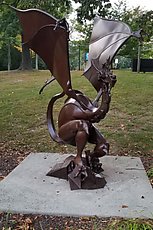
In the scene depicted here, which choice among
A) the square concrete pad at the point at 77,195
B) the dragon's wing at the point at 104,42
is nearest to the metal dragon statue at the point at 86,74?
the dragon's wing at the point at 104,42

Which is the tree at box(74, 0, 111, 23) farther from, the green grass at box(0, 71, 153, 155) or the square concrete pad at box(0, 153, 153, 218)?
the square concrete pad at box(0, 153, 153, 218)

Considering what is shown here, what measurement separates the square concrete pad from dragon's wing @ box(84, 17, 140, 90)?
111 centimetres

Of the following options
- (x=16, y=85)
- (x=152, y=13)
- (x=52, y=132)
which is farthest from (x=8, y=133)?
(x=16, y=85)

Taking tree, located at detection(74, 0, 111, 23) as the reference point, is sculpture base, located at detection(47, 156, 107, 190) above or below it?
below

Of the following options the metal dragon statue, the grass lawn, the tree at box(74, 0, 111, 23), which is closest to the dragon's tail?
the metal dragon statue

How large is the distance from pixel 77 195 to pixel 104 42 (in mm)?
1718

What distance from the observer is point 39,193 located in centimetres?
342

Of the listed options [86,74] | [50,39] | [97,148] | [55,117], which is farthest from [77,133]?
[55,117]

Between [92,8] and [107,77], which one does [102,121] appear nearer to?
[92,8]

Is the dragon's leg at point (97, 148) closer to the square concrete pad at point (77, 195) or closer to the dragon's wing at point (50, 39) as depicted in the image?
the square concrete pad at point (77, 195)

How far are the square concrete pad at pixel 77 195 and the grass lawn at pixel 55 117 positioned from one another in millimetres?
307

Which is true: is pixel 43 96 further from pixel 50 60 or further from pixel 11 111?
pixel 50 60

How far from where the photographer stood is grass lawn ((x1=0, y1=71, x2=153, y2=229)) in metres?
5.63

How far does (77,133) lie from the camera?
11.9 feet
